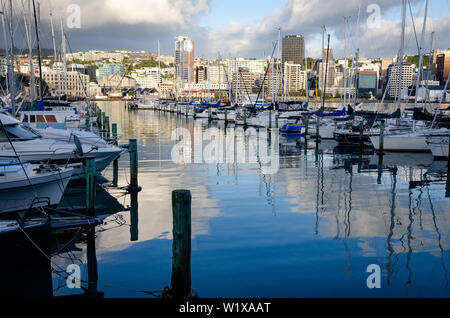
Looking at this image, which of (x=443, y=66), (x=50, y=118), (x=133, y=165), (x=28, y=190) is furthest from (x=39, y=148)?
(x=443, y=66)

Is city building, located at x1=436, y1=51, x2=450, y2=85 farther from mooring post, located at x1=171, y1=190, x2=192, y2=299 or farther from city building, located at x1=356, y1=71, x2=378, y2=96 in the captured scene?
mooring post, located at x1=171, y1=190, x2=192, y2=299

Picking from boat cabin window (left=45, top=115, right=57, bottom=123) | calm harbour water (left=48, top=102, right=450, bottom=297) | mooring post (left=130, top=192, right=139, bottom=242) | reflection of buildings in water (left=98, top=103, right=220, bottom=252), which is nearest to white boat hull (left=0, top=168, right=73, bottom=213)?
calm harbour water (left=48, top=102, right=450, bottom=297)

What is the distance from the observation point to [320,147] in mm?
30516

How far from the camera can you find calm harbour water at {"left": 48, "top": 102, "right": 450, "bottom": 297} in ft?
27.6

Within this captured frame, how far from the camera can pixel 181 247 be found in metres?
7.37

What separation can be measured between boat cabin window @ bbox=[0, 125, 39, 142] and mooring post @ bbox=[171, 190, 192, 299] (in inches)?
429

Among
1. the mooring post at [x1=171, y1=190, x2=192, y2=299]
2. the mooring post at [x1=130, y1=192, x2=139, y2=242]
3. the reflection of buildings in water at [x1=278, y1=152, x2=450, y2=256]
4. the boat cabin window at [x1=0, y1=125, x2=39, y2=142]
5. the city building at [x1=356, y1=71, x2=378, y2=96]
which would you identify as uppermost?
the city building at [x1=356, y1=71, x2=378, y2=96]

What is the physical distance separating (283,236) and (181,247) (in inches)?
171

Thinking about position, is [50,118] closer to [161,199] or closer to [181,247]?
[161,199]

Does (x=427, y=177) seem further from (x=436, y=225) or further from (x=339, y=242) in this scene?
(x=339, y=242)

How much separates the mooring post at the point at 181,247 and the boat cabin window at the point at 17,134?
429 inches

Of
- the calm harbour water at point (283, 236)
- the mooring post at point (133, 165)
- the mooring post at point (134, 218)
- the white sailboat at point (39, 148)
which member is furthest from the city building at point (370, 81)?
the mooring post at point (134, 218)

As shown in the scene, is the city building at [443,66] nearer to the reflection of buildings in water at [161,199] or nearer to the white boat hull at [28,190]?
the reflection of buildings in water at [161,199]
